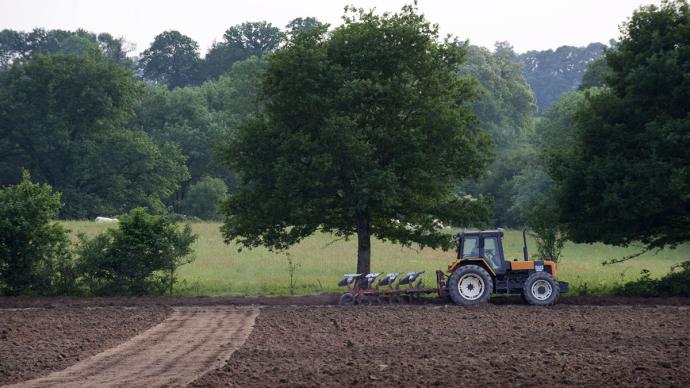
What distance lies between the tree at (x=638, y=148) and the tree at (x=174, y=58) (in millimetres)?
95273

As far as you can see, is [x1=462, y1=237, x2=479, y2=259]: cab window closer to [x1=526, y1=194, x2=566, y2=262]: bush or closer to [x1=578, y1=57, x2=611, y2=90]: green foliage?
[x1=526, y1=194, x2=566, y2=262]: bush

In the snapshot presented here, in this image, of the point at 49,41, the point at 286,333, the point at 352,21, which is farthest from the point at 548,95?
the point at 286,333

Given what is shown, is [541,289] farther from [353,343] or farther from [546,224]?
[353,343]

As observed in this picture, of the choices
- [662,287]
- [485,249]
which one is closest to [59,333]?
[485,249]

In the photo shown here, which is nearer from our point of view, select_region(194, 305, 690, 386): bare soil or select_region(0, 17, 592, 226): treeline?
select_region(194, 305, 690, 386): bare soil

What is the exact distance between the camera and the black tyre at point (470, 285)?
88.3 ft

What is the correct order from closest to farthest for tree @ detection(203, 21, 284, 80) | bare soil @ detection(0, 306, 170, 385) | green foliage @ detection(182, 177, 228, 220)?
1. bare soil @ detection(0, 306, 170, 385)
2. green foliage @ detection(182, 177, 228, 220)
3. tree @ detection(203, 21, 284, 80)

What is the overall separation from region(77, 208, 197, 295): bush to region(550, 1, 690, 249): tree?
488 inches

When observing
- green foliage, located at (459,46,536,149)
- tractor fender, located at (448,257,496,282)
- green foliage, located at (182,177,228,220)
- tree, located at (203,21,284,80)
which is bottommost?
tractor fender, located at (448,257,496,282)

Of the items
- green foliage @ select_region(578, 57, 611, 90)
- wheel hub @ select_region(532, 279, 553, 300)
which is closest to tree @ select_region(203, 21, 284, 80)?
green foliage @ select_region(578, 57, 611, 90)

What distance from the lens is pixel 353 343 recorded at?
20.1 m

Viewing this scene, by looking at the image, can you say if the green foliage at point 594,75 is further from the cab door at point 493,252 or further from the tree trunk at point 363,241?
the cab door at point 493,252

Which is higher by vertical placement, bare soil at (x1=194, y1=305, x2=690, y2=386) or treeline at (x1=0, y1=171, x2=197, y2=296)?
treeline at (x1=0, y1=171, x2=197, y2=296)

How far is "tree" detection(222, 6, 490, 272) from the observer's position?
97.2 ft
